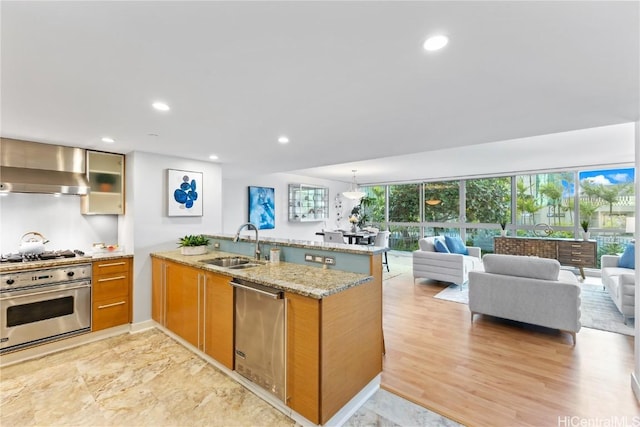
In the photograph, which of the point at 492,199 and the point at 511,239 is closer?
the point at 511,239

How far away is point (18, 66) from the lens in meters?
1.48

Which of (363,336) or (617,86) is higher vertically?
(617,86)

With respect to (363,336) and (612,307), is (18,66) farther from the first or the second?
(612,307)

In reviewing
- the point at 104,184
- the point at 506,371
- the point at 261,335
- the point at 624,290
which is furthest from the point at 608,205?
the point at 104,184

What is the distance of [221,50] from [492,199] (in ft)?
24.7

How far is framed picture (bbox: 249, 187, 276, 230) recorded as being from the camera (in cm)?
632

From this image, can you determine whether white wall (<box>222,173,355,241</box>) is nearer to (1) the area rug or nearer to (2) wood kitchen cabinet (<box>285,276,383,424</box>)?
(1) the area rug

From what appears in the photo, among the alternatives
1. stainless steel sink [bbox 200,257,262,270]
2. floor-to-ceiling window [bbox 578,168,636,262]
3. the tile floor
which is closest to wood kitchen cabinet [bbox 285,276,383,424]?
the tile floor

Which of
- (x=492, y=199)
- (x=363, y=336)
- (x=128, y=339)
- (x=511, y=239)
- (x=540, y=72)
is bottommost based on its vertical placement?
(x=128, y=339)

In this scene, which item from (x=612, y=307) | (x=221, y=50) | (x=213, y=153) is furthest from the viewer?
(x=612, y=307)

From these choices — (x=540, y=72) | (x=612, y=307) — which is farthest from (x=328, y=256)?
(x=612, y=307)

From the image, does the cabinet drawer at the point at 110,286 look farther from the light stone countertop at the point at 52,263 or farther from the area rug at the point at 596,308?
the area rug at the point at 596,308

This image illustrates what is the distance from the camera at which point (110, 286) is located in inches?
127

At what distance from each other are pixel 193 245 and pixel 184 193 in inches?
32.0
